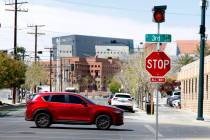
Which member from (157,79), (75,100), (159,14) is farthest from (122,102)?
(159,14)

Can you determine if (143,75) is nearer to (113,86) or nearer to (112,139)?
(112,139)

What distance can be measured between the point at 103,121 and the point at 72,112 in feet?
4.98

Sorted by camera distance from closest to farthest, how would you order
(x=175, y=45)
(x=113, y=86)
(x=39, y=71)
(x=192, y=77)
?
(x=192, y=77)
(x=39, y=71)
(x=113, y=86)
(x=175, y=45)

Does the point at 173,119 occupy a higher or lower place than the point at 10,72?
lower

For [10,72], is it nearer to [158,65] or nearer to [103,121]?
[103,121]

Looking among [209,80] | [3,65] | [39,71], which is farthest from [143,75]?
[39,71]

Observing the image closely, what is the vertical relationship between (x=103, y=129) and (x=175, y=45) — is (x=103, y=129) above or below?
below

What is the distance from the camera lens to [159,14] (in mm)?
17781

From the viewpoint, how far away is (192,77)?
197 ft

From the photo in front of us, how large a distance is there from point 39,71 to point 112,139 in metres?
96.1

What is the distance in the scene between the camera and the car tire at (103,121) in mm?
29644

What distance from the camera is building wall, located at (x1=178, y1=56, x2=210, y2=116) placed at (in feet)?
165

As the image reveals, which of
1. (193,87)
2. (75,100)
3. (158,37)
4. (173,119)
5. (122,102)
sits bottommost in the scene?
(173,119)

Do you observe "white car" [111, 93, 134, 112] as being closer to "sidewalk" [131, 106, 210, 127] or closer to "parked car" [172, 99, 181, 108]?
"sidewalk" [131, 106, 210, 127]
